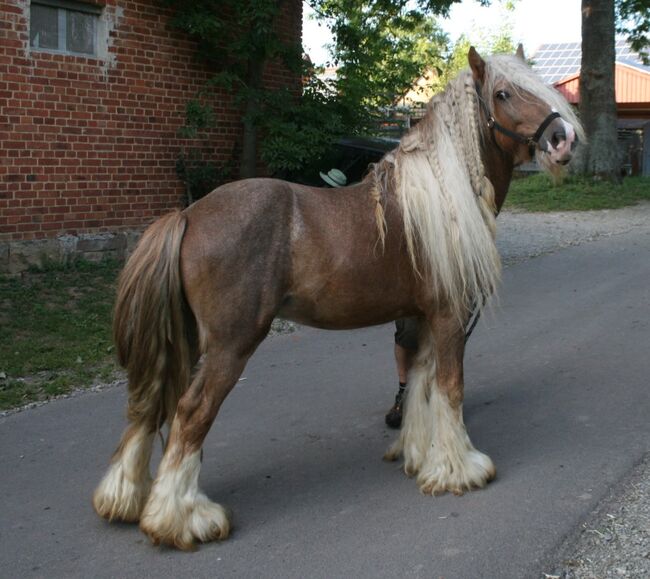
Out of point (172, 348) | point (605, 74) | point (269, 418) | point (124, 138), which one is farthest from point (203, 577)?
point (605, 74)

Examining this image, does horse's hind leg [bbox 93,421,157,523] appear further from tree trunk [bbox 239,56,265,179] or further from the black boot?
tree trunk [bbox 239,56,265,179]

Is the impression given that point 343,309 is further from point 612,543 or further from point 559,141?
point 612,543

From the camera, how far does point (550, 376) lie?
6117 mm

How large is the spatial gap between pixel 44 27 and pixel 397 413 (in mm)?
6508

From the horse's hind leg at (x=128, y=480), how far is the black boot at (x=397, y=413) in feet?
5.96

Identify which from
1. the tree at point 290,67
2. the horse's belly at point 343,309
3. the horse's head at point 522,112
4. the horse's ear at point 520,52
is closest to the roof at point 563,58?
the tree at point 290,67

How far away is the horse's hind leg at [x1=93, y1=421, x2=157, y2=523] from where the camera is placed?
12.1 feet

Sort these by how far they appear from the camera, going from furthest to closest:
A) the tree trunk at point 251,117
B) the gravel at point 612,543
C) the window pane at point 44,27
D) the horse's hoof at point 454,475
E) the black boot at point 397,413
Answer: the tree trunk at point 251,117 → the window pane at point 44,27 → the black boot at point 397,413 → the horse's hoof at point 454,475 → the gravel at point 612,543

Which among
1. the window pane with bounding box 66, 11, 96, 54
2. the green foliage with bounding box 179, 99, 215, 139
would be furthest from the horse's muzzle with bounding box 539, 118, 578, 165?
the window pane with bounding box 66, 11, 96, 54

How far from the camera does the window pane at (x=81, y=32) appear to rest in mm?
9008

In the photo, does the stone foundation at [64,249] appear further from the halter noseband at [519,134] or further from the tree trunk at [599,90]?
the tree trunk at [599,90]

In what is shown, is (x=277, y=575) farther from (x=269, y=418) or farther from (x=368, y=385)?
(x=368, y=385)

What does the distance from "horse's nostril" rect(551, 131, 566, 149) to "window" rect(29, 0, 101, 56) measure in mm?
6806

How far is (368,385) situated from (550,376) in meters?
1.48
